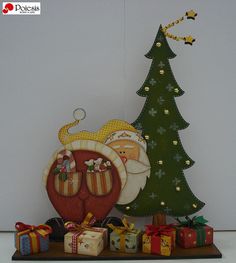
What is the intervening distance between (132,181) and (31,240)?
0.44 meters

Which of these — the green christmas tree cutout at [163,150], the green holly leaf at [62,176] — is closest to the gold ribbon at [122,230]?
the green christmas tree cutout at [163,150]

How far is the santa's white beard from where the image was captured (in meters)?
1.39

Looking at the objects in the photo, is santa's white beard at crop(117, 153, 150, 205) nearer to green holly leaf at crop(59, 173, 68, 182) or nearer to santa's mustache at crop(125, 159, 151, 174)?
santa's mustache at crop(125, 159, 151, 174)

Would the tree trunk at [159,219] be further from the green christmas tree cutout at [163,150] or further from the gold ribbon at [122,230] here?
the gold ribbon at [122,230]

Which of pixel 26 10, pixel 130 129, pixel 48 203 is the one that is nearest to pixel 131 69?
pixel 130 129

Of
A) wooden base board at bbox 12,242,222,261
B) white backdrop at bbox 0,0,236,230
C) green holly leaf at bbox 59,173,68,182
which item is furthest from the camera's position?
white backdrop at bbox 0,0,236,230

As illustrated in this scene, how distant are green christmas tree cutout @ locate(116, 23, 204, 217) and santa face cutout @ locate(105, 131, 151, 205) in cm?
2

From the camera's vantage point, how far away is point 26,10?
150cm

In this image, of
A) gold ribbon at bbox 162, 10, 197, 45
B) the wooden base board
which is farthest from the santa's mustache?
gold ribbon at bbox 162, 10, 197, 45

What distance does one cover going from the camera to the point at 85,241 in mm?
1198

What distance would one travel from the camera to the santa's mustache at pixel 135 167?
4.58ft

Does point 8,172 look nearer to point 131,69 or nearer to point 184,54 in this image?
point 131,69

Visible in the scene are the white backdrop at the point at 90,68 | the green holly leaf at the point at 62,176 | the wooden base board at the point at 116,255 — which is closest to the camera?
the wooden base board at the point at 116,255

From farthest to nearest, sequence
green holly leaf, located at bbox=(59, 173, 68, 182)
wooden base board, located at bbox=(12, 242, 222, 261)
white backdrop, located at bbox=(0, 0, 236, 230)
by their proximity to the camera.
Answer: white backdrop, located at bbox=(0, 0, 236, 230) < green holly leaf, located at bbox=(59, 173, 68, 182) < wooden base board, located at bbox=(12, 242, 222, 261)
